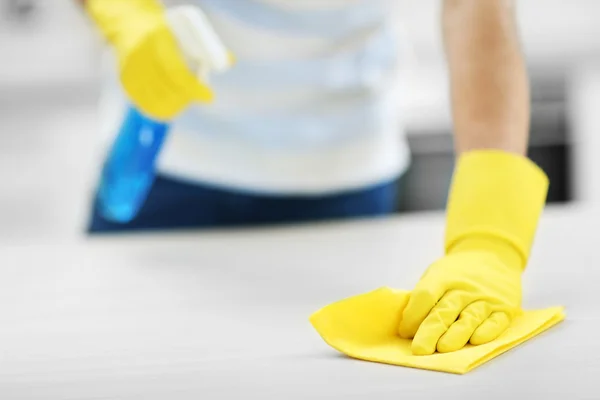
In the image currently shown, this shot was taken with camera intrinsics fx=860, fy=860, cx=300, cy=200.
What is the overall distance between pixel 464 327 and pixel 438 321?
0.07 feet

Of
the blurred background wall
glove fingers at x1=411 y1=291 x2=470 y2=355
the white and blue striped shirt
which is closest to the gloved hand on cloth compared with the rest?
glove fingers at x1=411 y1=291 x2=470 y2=355

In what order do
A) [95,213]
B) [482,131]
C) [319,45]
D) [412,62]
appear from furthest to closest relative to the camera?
[412,62] → [95,213] → [319,45] → [482,131]

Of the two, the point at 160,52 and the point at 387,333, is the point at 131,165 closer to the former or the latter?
the point at 160,52

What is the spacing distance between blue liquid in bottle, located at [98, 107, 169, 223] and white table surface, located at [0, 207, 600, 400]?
0.06 meters

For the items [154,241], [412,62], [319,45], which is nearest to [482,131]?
[319,45]

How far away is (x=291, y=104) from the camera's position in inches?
49.0

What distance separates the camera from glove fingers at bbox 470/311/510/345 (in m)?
0.66

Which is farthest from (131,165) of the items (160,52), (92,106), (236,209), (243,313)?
(92,106)

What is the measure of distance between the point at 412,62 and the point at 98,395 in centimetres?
234

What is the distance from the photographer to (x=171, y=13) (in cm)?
95

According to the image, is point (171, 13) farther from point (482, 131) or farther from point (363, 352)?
point (363, 352)

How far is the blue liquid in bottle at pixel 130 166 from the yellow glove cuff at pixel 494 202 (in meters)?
0.46

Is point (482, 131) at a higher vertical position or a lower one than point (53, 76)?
lower

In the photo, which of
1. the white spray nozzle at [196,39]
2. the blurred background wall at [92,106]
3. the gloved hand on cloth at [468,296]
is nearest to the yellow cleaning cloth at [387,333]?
the gloved hand on cloth at [468,296]
